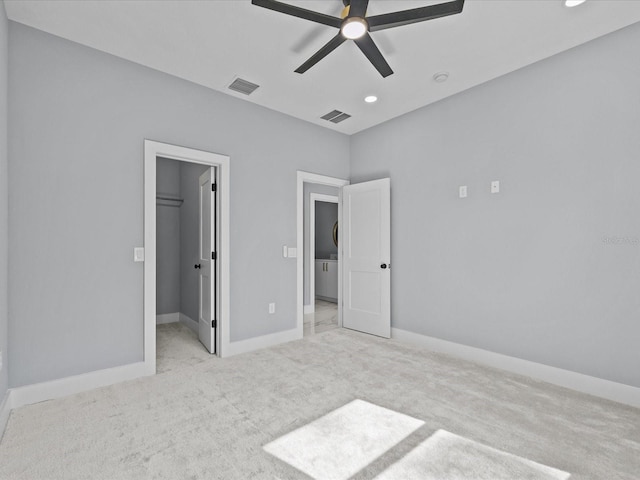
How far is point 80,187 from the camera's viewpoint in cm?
266

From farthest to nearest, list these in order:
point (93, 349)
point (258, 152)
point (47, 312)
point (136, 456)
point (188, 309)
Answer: point (188, 309), point (258, 152), point (93, 349), point (47, 312), point (136, 456)

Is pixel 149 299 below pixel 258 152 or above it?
below

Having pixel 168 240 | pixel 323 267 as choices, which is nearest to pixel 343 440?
pixel 168 240

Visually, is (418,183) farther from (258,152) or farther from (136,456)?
(136,456)

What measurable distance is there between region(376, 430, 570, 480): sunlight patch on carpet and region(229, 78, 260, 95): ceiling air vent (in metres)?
3.49

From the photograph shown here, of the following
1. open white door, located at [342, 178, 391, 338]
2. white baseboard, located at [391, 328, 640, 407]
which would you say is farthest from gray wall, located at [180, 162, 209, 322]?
white baseboard, located at [391, 328, 640, 407]

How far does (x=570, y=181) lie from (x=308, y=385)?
289 cm

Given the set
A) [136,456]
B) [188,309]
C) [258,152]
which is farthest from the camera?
[188,309]

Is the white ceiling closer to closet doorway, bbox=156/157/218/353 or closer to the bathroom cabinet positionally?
closet doorway, bbox=156/157/218/353

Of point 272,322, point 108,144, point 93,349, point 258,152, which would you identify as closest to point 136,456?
point 93,349

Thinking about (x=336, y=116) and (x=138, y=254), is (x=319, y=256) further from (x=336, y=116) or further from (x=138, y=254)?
(x=138, y=254)

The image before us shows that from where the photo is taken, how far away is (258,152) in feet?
12.6

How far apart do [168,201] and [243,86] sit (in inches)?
103

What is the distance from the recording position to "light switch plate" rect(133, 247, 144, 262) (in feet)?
9.53
